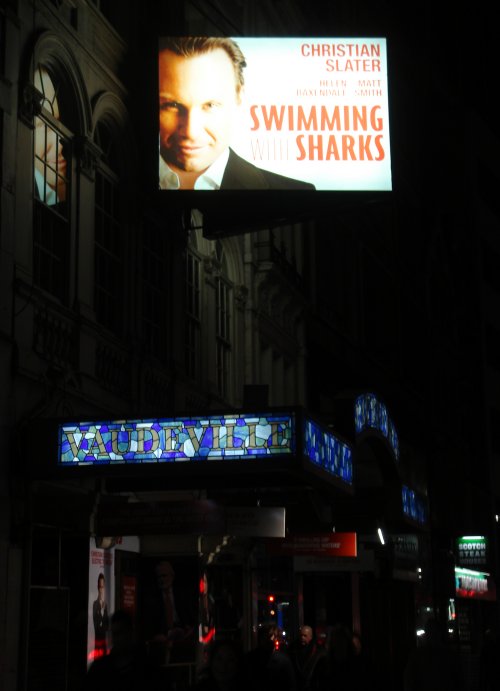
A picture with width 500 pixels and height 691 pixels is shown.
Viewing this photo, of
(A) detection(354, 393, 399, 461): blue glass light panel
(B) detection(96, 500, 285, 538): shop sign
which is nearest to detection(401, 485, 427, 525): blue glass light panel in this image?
(A) detection(354, 393, 399, 461): blue glass light panel

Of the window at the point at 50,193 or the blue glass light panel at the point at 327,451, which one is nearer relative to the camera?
the blue glass light panel at the point at 327,451

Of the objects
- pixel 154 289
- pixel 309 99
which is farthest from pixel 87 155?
pixel 309 99

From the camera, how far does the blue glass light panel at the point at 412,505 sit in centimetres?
2177

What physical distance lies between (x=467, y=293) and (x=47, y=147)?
153ft

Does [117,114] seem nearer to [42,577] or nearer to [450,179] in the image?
[42,577]

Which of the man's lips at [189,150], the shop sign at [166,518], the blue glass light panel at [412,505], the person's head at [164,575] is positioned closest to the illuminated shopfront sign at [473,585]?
the blue glass light panel at [412,505]

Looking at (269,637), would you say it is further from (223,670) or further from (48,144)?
(223,670)

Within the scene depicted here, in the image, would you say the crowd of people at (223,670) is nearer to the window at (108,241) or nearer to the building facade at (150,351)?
the building facade at (150,351)

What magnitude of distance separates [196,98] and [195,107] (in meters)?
0.17

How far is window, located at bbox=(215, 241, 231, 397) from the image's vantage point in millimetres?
24547

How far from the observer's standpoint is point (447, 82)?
65812mm

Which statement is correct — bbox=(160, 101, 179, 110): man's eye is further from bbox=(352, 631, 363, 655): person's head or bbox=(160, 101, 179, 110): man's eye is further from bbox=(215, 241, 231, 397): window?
bbox=(352, 631, 363, 655): person's head

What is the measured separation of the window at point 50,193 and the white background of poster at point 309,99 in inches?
211

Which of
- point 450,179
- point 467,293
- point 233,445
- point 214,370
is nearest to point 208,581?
point 214,370
